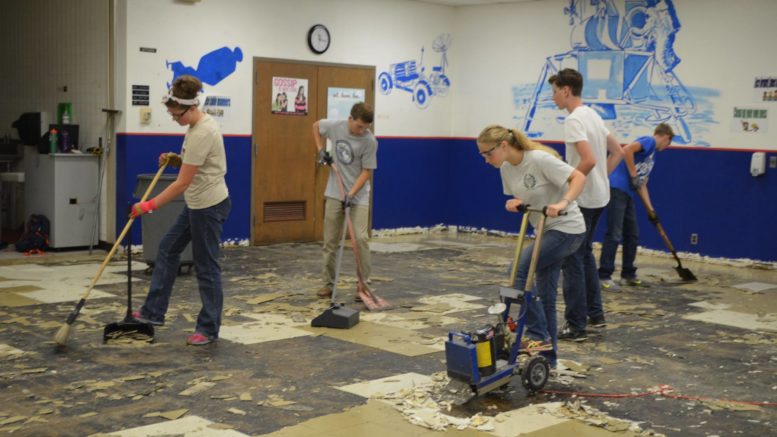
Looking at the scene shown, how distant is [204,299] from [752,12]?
296 inches

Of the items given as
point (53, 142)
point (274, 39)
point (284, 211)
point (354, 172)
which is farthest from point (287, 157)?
point (354, 172)

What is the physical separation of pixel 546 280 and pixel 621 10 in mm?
7237

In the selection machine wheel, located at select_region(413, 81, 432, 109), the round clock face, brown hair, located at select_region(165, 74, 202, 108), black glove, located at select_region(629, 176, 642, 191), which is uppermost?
the round clock face

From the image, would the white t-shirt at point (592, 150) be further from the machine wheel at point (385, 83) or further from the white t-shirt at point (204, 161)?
the machine wheel at point (385, 83)

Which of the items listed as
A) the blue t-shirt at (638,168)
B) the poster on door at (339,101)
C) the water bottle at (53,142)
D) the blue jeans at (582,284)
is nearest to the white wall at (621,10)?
the poster on door at (339,101)

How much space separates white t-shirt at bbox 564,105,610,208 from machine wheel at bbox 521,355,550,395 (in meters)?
1.75

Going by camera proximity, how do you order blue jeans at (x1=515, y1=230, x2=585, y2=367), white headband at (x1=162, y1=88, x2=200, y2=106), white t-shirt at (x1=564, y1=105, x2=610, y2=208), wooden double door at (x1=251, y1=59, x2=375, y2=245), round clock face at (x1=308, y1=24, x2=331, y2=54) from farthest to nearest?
round clock face at (x1=308, y1=24, x2=331, y2=54) < wooden double door at (x1=251, y1=59, x2=375, y2=245) < white t-shirt at (x1=564, y1=105, x2=610, y2=208) < white headband at (x1=162, y1=88, x2=200, y2=106) < blue jeans at (x1=515, y1=230, x2=585, y2=367)

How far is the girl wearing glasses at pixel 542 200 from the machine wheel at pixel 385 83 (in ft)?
24.7

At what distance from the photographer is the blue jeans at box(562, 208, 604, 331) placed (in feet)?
22.1

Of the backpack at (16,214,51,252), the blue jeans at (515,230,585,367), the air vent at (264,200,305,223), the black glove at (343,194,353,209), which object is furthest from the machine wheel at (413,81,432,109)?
the blue jeans at (515,230,585,367)

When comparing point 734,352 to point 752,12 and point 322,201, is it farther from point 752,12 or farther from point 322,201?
point 322,201

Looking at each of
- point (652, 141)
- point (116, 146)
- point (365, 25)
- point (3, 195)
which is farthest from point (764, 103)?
point (3, 195)

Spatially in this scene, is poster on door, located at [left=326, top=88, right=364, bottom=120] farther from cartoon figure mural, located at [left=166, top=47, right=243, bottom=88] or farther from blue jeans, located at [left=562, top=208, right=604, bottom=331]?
blue jeans, located at [left=562, top=208, right=604, bottom=331]

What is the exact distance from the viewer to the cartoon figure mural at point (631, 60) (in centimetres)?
1176
